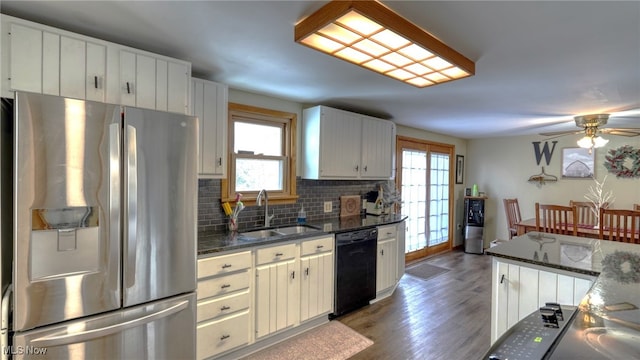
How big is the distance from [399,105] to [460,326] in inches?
91.4

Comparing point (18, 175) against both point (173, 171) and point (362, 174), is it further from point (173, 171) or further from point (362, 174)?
point (362, 174)

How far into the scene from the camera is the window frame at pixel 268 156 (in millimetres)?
2875

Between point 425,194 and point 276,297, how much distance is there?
3.65 meters

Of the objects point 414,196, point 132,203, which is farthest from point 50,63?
point 414,196

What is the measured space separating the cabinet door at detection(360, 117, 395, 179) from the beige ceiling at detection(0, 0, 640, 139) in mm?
490

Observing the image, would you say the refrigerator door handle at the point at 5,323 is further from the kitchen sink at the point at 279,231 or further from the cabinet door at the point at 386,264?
the cabinet door at the point at 386,264

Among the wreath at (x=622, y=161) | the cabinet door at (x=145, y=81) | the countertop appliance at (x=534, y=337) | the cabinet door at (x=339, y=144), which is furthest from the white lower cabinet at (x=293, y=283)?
the wreath at (x=622, y=161)

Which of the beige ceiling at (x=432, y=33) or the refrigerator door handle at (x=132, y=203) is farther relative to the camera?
the refrigerator door handle at (x=132, y=203)

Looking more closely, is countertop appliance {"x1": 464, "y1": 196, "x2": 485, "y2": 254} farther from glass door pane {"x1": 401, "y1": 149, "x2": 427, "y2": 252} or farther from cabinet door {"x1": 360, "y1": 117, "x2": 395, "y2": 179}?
cabinet door {"x1": 360, "y1": 117, "x2": 395, "y2": 179}

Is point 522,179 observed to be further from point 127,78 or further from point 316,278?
point 127,78

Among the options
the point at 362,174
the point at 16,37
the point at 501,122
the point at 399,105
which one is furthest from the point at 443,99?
the point at 16,37

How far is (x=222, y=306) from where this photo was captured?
2.18 metres

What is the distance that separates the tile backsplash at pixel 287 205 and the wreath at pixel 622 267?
2.47 meters

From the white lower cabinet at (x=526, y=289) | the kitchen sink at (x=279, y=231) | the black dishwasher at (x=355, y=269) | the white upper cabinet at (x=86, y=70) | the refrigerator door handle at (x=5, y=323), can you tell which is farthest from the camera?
the black dishwasher at (x=355, y=269)
